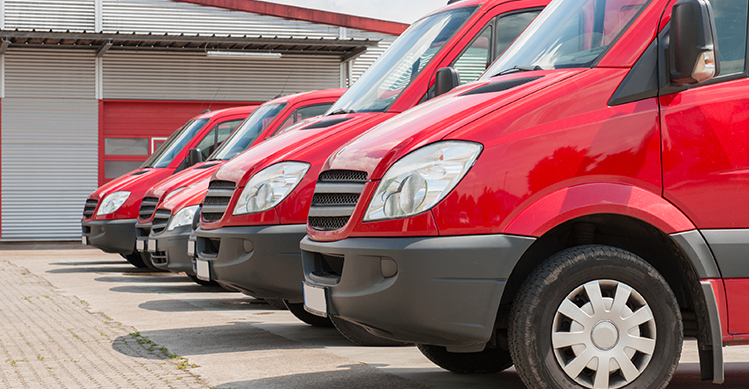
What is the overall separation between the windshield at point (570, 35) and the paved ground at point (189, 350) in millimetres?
1774

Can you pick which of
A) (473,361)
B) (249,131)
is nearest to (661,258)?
(473,361)

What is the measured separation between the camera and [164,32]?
72.7ft

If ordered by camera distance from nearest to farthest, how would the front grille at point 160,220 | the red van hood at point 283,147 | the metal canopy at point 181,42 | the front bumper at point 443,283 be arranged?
the front bumper at point 443,283, the red van hood at point 283,147, the front grille at point 160,220, the metal canopy at point 181,42

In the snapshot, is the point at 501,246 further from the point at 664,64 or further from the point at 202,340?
the point at 202,340

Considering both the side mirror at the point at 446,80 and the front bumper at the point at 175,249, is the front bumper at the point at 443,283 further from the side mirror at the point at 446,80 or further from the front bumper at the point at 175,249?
the front bumper at the point at 175,249

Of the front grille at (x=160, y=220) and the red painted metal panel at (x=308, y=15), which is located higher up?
the red painted metal panel at (x=308, y=15)

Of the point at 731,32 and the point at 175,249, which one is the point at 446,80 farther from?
the point at 175,249

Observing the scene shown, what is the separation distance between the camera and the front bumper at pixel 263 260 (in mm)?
5810

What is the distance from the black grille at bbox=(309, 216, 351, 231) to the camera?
4.57m

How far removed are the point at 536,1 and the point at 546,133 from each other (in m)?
3.45

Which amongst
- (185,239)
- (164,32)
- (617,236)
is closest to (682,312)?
(617,236)

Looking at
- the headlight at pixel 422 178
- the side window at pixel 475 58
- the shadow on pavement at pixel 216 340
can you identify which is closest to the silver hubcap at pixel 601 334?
the headlight at pixel 422 178

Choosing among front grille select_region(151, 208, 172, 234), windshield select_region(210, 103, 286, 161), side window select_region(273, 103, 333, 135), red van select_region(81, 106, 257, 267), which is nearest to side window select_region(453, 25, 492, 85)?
side window select_region(273, 103, 333, 135)

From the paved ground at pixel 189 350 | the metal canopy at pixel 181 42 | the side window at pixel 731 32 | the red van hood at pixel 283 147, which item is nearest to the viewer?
the side window at pixel 731 32
